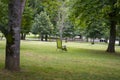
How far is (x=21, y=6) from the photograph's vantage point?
36.0ft

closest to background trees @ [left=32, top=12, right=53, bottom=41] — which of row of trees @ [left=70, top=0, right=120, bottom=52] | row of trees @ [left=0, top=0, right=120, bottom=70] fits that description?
row of trees @ [left=0, top=0, right=120, bottom=70]

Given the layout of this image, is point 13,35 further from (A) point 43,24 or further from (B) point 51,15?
(A) point 43,24

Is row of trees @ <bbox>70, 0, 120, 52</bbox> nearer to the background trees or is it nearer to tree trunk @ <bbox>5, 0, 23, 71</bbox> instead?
tree trunk @ <bbox>5, 0, 23, 71</bbox>

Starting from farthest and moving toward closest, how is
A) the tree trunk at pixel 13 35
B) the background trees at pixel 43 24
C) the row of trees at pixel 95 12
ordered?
the background trees at pixel 43 24 → the row of trees at pixel 95 12 → the tree trunk at pixel 13 35

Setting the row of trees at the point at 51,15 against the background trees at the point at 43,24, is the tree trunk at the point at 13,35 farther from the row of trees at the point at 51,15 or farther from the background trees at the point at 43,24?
the background trees at the point at 43,24

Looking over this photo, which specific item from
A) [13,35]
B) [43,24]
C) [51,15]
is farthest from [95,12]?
[43,24]

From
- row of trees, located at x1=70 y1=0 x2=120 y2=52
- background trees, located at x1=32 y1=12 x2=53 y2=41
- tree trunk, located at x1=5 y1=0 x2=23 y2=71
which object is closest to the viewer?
tree trunk, located at x1=5 y1=0 x2=23 y2=71

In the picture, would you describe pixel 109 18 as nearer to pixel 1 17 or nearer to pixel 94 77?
pixel 1 17

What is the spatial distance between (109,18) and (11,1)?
18.4 metres

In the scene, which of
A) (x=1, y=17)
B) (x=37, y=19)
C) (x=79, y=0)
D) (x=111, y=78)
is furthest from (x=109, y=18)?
(x=37, y=19)

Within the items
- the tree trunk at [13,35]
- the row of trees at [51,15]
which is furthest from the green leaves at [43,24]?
the tree trunk at [13,35]

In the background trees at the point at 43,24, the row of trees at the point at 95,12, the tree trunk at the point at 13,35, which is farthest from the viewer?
the background trees at the point at 43,24

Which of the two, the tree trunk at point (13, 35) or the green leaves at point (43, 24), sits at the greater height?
the green leaves at point (43, 24)

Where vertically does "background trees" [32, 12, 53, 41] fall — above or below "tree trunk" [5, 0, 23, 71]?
above
